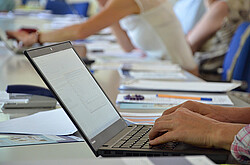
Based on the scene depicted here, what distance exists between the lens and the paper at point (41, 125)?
0.95m

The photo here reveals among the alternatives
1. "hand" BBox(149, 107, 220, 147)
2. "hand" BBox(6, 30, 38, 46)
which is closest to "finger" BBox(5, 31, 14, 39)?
"hand" BBox(6, 30, 38, 46)

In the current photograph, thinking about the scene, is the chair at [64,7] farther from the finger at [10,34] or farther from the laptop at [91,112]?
the laptop at [91,112]

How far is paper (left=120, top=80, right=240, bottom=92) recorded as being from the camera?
150 centimetres

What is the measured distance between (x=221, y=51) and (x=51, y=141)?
2144 mm

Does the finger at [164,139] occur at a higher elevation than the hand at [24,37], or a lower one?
higher

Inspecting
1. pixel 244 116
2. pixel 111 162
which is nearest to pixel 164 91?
pixel 244 116

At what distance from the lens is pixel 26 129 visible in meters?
0.95

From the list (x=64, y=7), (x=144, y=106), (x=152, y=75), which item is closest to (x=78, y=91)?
(x=144, y=106)

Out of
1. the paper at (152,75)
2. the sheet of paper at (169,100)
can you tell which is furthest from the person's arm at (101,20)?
the sheet of paper at (169,100)

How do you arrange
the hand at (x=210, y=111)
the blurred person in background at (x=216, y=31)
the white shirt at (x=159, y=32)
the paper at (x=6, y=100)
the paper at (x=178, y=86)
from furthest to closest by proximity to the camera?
the blurred person in background at (x=216, y=31), the white shirt at (x=159, y=32), the paper at (x=178, y=86), the paper at (x=6, y=100), the hand at (x=210, y=111)

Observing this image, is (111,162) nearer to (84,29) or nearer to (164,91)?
(164,91)

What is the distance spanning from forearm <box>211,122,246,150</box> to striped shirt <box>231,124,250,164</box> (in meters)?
0.02

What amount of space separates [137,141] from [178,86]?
74 cm

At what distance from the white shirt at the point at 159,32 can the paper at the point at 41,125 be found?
139cm
